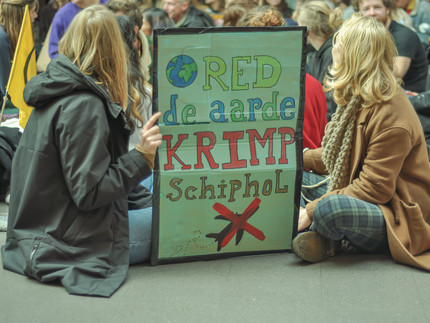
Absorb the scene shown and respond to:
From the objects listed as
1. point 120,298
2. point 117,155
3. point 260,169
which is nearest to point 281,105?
point 260,169

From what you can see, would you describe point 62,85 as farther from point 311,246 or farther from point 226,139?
point 311,246

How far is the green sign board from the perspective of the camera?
11.5ft

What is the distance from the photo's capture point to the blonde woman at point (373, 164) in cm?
361

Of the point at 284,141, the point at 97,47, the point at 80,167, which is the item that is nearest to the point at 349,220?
the point at 284,141

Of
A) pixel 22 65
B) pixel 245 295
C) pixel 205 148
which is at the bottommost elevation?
pixel 245 295

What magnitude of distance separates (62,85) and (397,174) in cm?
174

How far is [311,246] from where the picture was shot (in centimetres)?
374

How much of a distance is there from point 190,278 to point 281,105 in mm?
1006

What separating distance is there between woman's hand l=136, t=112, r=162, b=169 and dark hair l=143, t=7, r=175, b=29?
427 centimetres

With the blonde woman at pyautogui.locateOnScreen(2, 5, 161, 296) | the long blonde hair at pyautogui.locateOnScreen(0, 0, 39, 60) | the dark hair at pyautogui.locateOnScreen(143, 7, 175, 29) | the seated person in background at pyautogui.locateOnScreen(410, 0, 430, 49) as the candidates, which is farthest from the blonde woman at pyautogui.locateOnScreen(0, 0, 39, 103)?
the seated person in background at pyautogui.locateOnScreen(410, 0, 430, 49)

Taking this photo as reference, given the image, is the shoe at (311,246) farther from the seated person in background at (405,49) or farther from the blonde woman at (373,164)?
the seated person in background at (405,49)

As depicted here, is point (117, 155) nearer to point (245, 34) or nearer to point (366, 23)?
point (245, 34)

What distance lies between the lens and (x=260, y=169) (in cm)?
370

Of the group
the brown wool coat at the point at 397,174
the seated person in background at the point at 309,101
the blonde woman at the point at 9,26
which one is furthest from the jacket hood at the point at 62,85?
the blonde woman at the point at 9,26
